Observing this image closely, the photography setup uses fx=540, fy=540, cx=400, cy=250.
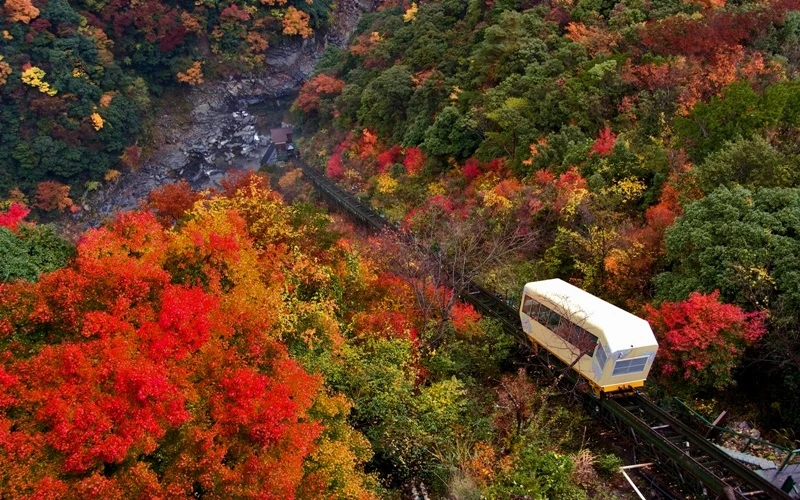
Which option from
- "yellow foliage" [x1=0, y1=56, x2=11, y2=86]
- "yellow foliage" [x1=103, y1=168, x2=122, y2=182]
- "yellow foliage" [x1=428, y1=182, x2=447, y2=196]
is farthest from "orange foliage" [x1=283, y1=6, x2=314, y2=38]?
"yellow foliage" [x1=428, y1=182, x2=447, y2=196]

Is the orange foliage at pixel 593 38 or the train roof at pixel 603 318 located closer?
the train roof at pixel 603 318

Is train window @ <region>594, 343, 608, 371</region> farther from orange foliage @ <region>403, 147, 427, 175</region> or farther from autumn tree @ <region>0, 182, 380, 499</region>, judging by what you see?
orange foliage @ <region>403, 147, 427, 175</region>

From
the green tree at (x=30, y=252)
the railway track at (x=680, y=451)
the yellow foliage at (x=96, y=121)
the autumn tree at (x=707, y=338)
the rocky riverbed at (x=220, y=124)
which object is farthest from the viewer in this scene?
the rocky riverbed at (x=220, y=124)

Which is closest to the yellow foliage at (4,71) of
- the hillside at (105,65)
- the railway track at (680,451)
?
the hillside at (105,65)

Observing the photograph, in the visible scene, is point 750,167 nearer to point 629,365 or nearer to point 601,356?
point 629,365

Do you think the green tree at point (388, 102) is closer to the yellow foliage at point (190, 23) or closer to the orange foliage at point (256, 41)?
the orange foliage at point (256, 41)
